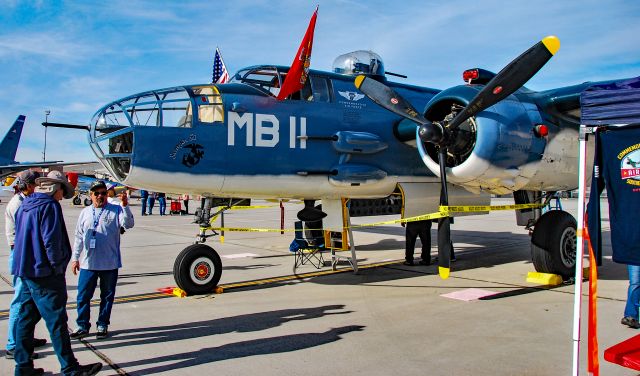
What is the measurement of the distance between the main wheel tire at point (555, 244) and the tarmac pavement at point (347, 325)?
1.52ft

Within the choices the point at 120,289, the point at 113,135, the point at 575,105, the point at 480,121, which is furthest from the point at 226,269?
the point at 575,105

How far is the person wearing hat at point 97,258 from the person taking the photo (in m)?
5.41

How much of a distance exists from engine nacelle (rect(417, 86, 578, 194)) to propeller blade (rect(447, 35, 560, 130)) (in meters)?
0.61

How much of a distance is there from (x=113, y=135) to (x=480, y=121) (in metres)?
5.33

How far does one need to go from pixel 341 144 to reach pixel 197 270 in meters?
3.01

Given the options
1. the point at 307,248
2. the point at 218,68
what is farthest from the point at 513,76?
the point at 218,68

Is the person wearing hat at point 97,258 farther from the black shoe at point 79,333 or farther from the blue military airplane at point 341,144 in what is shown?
the blue military airplane at point 341,144

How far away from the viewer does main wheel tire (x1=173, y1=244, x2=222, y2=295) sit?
7.31 meters

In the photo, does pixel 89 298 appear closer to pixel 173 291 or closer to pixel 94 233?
pixel 94 233

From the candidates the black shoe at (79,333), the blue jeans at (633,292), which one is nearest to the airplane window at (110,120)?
the black shoe at (79,333)

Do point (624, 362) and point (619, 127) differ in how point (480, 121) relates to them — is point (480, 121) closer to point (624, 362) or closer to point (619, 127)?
point (619, 127)

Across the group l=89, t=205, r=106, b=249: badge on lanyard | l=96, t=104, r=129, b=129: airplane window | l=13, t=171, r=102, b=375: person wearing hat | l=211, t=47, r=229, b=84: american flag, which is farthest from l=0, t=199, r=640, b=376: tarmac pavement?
l=211, t=47, r=229, b=84: american flag

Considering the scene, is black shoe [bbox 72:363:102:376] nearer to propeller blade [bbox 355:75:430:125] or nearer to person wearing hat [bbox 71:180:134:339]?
person wearing hat [bbox 71:180:134:339]

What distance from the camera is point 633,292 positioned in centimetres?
543
